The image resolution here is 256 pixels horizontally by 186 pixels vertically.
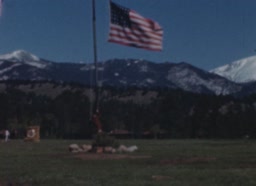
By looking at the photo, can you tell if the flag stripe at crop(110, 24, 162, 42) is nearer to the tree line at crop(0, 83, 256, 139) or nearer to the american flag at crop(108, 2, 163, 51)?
the american flag at crop(108, 2, 163, 51)

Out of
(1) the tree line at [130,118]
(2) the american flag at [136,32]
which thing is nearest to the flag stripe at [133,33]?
(2) the american flag at [136,32]

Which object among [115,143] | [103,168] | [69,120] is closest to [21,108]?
[69,120]

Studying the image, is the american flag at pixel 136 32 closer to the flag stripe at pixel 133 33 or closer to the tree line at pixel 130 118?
the flag stripe at pixel 133 33

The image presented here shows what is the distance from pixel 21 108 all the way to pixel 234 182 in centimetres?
16043

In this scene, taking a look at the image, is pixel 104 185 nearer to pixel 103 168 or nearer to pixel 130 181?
pixel 130 181

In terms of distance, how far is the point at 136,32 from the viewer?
102 ft

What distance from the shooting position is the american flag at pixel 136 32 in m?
30.8

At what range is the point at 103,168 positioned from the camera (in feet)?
97.8

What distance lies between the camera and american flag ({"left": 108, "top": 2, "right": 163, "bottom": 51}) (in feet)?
101

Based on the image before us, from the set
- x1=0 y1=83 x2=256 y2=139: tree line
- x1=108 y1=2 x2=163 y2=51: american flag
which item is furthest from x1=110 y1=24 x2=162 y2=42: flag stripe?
x1=0 y1=83 x2=256 y2=139: tree line

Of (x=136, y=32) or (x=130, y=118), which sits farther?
(x=130, y=118)

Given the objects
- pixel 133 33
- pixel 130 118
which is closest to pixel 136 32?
pixel 133 33

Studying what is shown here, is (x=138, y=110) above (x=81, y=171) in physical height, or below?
above

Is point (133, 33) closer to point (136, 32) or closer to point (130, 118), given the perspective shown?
point (136, 32)
